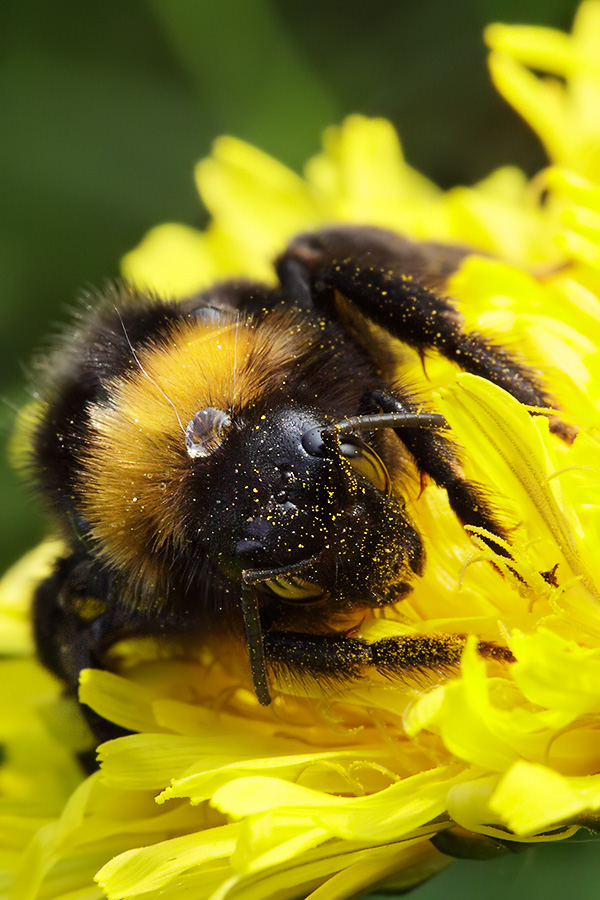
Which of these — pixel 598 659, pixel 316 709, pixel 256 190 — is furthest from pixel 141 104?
pixel 598 659

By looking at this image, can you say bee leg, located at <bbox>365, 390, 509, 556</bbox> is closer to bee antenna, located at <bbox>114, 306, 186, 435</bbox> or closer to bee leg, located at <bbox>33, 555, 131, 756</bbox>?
bee antenna, located at <bbox>114, 306, 186, 435</bbox>

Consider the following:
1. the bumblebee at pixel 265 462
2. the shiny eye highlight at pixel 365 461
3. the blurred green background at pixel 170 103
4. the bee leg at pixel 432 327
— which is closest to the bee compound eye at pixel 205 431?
the bumblebee at pixel 265 462

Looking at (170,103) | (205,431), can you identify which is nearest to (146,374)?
(205,431)

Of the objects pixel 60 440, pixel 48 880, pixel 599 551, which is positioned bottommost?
pixel 48 880

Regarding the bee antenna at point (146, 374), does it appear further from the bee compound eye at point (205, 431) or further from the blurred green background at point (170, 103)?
the blurred green background at point (170, 103)

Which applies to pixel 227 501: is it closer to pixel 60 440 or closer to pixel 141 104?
pixel 60 440

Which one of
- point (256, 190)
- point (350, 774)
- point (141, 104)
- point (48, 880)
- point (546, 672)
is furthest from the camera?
point (141, 104)
